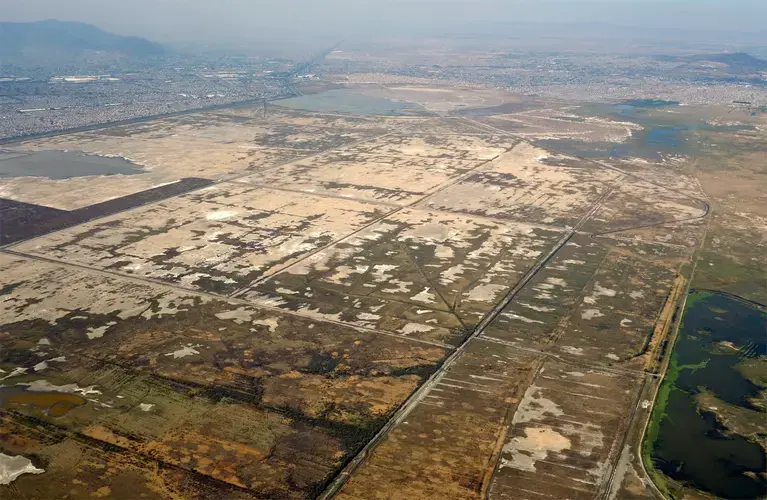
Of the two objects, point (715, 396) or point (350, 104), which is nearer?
point (715, 396)

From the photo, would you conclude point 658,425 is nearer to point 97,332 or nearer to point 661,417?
point 661,417

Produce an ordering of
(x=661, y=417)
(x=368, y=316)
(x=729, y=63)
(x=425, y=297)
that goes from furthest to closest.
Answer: (x=729, y=63) → (x=425, y=297) → (x=368, y=316) → (x=661, y=417)

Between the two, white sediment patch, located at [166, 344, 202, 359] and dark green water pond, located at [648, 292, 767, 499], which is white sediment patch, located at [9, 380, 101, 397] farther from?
dark green water pond, located at [648, 292, 767, 499]

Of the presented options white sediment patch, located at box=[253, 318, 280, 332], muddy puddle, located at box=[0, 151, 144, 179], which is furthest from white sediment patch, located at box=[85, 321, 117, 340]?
muddy puddle, located at box=[0, 151, 144, 179]

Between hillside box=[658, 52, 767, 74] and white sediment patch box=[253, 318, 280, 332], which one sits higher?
hillside box=[658, 52, 767, 74]

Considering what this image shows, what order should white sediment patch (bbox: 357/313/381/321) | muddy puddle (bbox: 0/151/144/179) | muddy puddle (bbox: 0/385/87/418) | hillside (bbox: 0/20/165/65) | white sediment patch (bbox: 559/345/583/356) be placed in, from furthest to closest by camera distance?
hillside (bbox: 0/20/165/65), muddy puddle (bbox: 0/151/144/179), white sediment patch (bbox: 357/313/381/321), white sediment patch (bbox: 559/345/583/356), muddy puddle (bbox: 0/385/87/418)

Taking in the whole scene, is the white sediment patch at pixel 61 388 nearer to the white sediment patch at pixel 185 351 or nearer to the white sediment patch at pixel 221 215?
the white sediment patch at pixel 185 351

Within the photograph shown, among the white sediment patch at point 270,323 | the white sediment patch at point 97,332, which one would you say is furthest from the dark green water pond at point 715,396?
the white sediment patch at point 97,332

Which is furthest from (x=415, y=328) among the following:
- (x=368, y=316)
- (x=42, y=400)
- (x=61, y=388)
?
(x=42, y=400)
